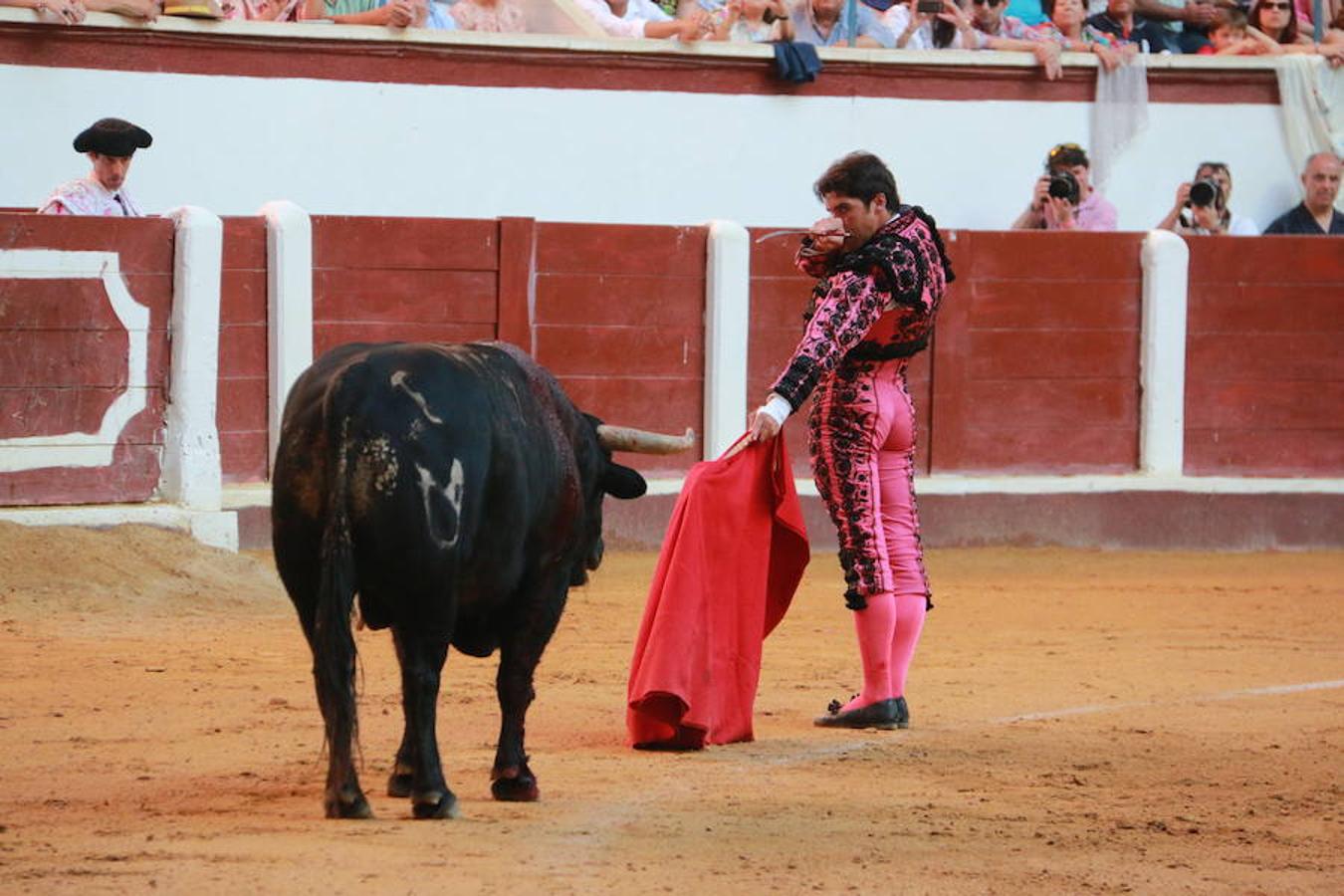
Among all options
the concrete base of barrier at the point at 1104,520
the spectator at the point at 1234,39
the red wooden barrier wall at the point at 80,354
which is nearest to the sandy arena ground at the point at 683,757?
the red wooden barrier wall at the point at 80,354

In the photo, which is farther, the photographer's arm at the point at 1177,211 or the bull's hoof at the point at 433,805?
the photographer's arm at the point at 1177,211

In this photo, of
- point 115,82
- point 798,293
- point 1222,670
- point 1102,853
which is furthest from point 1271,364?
point 1102,853

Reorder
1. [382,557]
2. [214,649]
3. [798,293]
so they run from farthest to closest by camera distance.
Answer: [798,293] → [214,649] → [382,557]

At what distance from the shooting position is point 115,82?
31.0ft

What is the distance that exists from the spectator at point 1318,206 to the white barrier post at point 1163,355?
0.93 m

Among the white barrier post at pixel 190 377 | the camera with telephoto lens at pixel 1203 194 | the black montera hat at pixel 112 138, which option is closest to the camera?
the black montera hat at pixel 112 138

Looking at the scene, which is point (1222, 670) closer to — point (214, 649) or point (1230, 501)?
point (214, 649)

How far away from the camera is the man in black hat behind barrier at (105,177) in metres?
7.98

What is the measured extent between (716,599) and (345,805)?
5.14ft

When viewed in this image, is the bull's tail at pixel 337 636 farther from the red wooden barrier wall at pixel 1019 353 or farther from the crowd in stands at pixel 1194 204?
the crowd in stands at pixel 1194 204

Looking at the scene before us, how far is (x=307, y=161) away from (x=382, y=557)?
20.2 feet

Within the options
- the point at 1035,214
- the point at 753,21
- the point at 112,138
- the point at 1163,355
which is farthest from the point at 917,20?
the point at 112,138

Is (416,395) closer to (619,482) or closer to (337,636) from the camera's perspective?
(337,636)

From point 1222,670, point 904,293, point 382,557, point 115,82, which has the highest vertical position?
point 115,82
